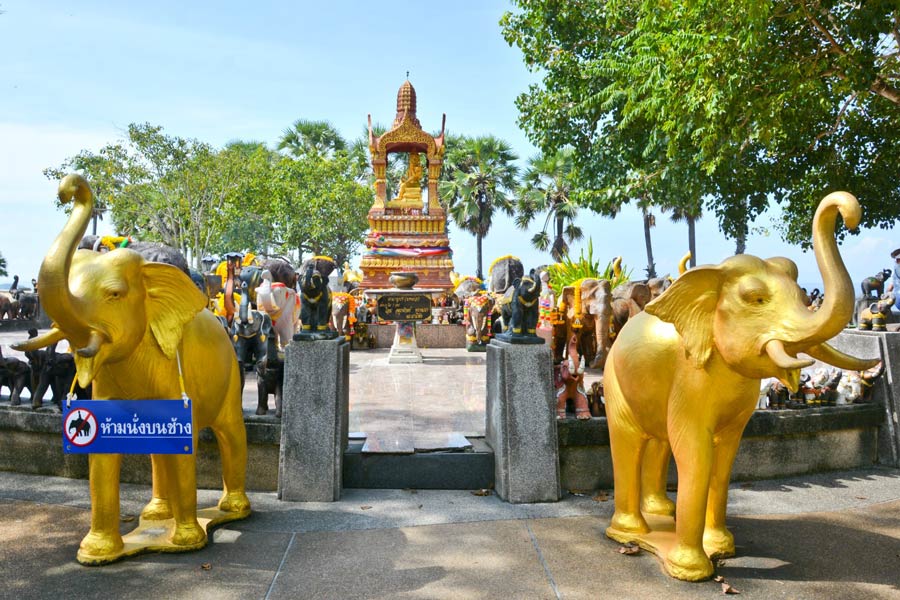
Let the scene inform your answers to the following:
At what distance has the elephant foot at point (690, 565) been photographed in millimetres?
3602

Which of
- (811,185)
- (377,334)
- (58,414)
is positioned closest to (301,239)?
(377,334)

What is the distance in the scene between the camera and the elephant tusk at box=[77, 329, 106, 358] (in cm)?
320

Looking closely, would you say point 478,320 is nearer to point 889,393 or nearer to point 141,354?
point 889,393

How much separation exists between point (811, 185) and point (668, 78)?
6.00m

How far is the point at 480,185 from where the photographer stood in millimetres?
35062

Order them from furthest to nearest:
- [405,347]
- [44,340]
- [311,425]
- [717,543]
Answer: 1. [405,347]
2. [311,425]
3. [717,543]
4. [44,340]

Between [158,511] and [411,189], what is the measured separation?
81.1 ft

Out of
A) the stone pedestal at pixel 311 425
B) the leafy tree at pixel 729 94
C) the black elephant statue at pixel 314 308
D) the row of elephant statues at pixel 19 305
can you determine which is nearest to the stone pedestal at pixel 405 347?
the leafy tree at pixel 729 94

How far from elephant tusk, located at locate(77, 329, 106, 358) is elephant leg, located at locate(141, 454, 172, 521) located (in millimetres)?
1234

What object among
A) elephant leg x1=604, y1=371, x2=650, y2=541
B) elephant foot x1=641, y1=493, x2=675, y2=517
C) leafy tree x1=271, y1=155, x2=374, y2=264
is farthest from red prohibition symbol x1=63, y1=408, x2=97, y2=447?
leafy tree x1=271, y1=155, x2=374, y2=264

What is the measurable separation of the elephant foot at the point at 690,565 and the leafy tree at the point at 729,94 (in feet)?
25.0

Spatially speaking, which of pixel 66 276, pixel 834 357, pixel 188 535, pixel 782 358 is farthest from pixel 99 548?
pixel 834 357

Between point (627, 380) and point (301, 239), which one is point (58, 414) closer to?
point (627, 380)

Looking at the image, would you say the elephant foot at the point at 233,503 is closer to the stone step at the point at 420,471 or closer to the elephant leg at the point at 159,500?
A: the elephant leg at the point at 159,500
